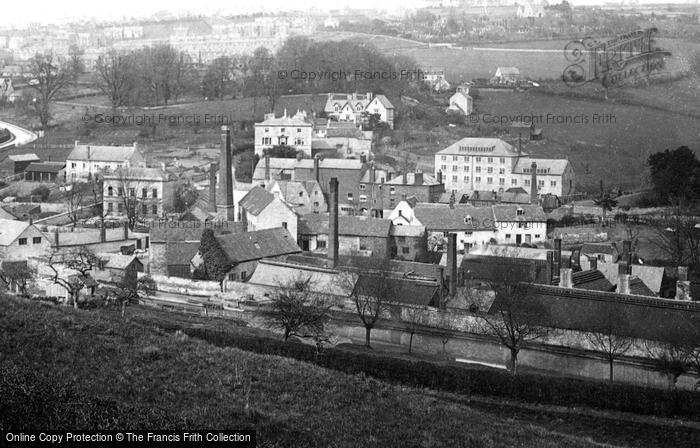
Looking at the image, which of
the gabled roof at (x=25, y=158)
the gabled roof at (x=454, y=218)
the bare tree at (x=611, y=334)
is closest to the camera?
the bare tree at (x=611, y=334)

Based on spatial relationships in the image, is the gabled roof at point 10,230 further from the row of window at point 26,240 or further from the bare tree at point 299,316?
the bare tree at point 299,316

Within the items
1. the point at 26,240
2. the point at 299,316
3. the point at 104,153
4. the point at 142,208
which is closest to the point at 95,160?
the point at 104,153

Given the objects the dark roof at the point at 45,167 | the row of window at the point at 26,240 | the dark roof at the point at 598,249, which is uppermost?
the dark roof at the point at 45,167

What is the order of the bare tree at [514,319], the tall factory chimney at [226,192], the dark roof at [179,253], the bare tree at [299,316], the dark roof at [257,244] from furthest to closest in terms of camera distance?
the tall factory chimney at [226,192]
the dark roof at [179,253]
the dark roof at [257,244]
the bare tree at [514,319]
the bare tree at [299,316]

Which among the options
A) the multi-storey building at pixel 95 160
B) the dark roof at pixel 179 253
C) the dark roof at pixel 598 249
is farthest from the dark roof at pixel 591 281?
the multi-storey building at pixel 95 160

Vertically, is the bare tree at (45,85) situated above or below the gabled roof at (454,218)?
above

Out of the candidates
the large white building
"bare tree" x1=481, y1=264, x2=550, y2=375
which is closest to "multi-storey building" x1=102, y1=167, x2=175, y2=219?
the large white building
